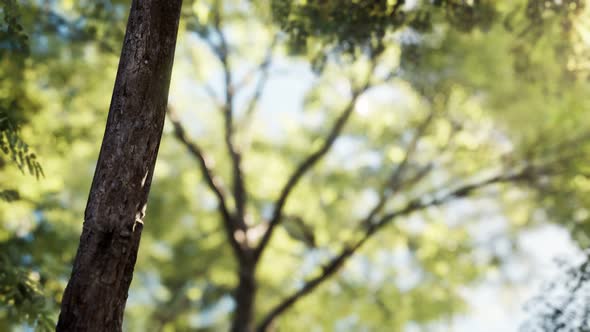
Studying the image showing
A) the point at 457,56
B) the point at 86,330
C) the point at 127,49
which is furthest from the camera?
the point at 457,56

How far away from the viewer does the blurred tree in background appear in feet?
32.4

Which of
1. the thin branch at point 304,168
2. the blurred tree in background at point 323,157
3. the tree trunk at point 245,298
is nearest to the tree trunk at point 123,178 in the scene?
the blurred tree in background at point 323,157

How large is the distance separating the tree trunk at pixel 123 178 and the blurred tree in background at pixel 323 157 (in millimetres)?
3089

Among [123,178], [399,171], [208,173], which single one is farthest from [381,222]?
[123,178]

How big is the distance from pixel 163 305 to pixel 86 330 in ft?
45.6

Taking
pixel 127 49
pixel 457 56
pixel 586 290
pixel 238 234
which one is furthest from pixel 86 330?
pixel 457 56

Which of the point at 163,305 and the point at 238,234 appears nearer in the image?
the point at 238,234

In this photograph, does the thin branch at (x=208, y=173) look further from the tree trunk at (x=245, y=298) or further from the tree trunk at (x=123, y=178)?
the tree trunk at (x=123, y=178)

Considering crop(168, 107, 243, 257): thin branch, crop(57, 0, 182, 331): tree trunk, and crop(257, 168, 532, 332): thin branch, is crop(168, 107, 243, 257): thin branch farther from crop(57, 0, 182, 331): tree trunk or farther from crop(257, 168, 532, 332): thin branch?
crop(57, 0, 182, 331): tree trunk

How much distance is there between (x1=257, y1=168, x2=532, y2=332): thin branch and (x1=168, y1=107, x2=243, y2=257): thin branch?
4.46 ft

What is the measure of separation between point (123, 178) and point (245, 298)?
8.03m

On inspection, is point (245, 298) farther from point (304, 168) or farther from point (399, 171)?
point (399, 171)

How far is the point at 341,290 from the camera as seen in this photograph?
1480 centimetres

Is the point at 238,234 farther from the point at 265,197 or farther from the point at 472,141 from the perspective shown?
the point at 472,141
